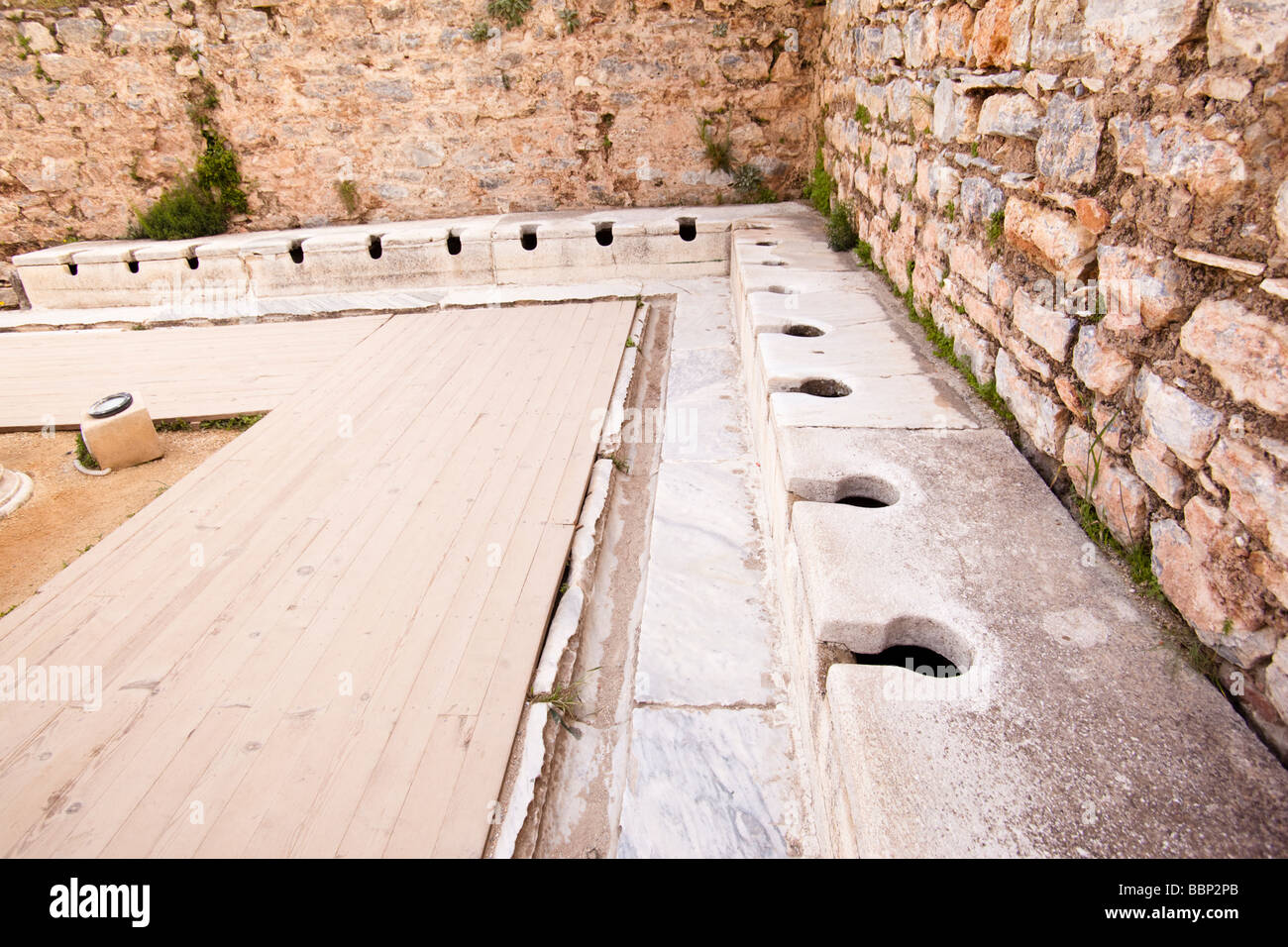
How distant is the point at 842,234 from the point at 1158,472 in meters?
3.79

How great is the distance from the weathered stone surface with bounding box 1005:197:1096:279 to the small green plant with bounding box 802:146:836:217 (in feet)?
12.3

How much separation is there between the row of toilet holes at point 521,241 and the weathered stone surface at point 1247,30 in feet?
16.6

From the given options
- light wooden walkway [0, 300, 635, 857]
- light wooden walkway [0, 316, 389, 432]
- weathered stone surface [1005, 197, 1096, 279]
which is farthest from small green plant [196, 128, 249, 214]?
weathered stone surface [1005, 197, 1096, 279]

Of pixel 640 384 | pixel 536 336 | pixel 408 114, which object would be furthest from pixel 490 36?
pixel 640 384

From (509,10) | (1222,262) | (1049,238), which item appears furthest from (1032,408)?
(509,10)

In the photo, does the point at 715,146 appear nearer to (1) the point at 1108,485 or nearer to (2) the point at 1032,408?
(2) the point at 1032,408

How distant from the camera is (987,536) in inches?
85.6

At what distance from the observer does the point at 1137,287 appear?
1914mm

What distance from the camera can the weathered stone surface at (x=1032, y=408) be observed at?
7.75ft

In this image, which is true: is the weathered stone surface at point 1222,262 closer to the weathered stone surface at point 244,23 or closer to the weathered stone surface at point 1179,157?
the weathered stone surface at point 1179,157

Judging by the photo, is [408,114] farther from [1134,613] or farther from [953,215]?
[1134,613]

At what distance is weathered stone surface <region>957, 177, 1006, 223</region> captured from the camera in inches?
110

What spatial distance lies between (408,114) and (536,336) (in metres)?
3.38

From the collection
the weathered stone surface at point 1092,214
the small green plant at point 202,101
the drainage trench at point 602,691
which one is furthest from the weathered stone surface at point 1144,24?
the small green plant at point 202,101
